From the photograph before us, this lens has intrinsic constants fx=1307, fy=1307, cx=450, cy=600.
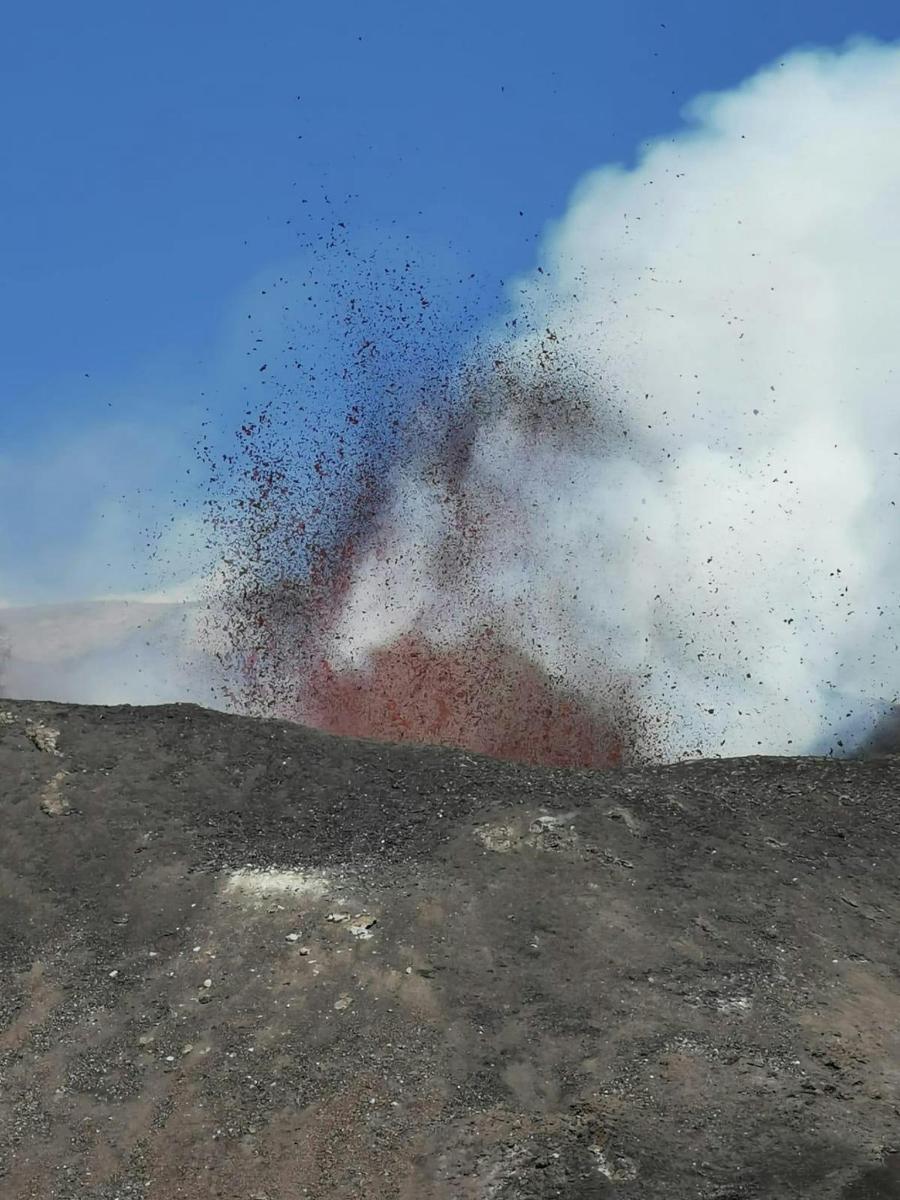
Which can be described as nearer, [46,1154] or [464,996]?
[46,1154]

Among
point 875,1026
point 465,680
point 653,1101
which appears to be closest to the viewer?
point 653,1101

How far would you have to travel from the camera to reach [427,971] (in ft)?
74.9

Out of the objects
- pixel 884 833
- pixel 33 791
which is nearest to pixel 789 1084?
pixel 884 833

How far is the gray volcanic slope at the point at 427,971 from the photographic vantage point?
19141 millimetres

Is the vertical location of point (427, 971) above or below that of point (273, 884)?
below

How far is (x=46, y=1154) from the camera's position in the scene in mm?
20094

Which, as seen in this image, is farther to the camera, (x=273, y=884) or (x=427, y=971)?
(x=273, y=884)

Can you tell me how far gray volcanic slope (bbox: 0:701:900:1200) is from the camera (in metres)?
19.1

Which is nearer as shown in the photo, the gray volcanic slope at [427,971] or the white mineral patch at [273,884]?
the gray volcanic slope at [427,971]

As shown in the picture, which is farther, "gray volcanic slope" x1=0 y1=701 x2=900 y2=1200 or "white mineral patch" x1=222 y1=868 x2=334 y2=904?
"white mineral patch" x1=222 y1=868 x2=334 y2=904

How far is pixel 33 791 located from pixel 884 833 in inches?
738

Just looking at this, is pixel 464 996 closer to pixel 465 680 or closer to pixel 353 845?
pixel 353 845

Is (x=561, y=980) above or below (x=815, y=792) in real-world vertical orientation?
below

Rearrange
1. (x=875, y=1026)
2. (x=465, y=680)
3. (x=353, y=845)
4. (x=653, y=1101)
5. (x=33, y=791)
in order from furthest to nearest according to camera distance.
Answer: (x=465, y=680) → (x=33, y=791) → (x=353, y=845) → (x=875, y=1026) → (x=653, y=1101)
